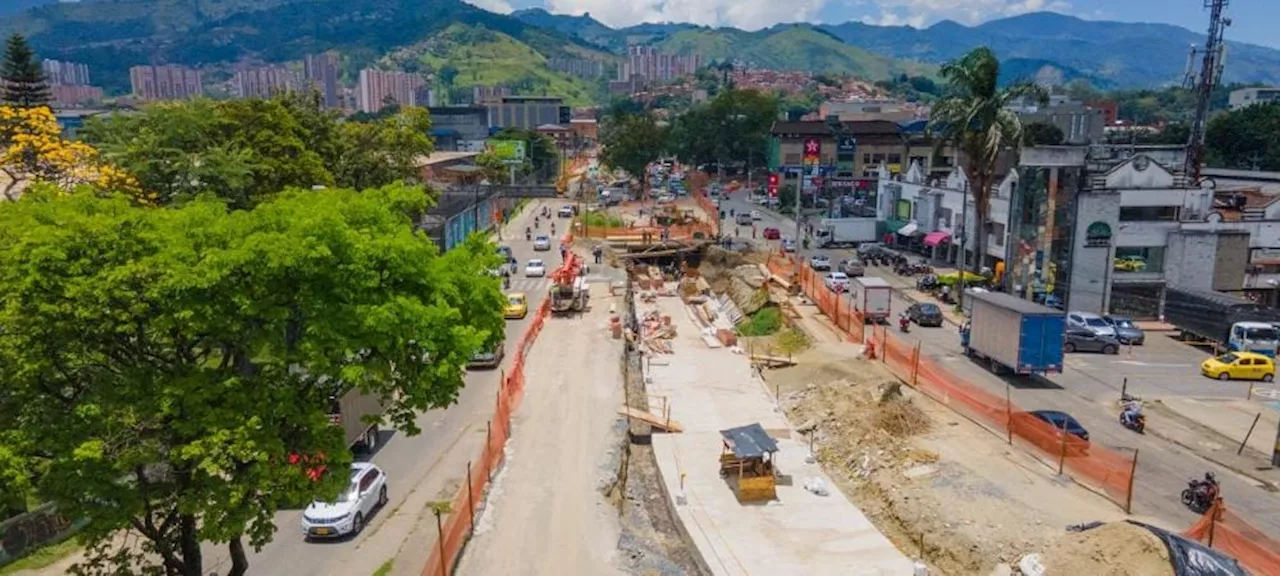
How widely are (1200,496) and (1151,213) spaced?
33.0 metres

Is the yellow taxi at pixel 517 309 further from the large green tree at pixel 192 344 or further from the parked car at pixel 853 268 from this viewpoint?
Result: the large green tree at pixel 192 344

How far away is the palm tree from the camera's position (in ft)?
148

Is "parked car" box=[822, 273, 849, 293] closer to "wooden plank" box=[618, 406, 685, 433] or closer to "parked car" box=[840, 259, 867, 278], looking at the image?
"parked car" box=[840, 259, 867, 278]

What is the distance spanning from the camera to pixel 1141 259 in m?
47.6

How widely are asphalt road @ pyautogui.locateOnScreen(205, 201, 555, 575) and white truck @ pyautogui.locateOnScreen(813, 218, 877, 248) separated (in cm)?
4080

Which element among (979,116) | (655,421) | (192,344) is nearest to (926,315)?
(979,116)

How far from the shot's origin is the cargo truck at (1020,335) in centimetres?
3216

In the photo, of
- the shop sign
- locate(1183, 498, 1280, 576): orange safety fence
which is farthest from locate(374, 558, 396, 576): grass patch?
the shop sign

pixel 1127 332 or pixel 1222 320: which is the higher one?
pixel 1222 320

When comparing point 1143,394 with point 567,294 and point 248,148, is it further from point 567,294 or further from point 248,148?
point 248,148

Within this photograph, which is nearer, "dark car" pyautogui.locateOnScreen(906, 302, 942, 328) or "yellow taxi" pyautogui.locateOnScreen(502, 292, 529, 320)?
"dark car" pyautogui.locateOnScreen(906, 302, 942, 328)

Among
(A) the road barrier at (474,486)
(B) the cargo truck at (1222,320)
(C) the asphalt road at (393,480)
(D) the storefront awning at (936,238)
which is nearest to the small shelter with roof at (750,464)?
(A) the road barrier at (474,486)

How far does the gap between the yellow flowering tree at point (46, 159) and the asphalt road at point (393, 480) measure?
51.4 feet

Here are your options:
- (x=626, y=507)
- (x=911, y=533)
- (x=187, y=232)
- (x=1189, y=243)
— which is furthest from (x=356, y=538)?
(x=1189, y=243)
